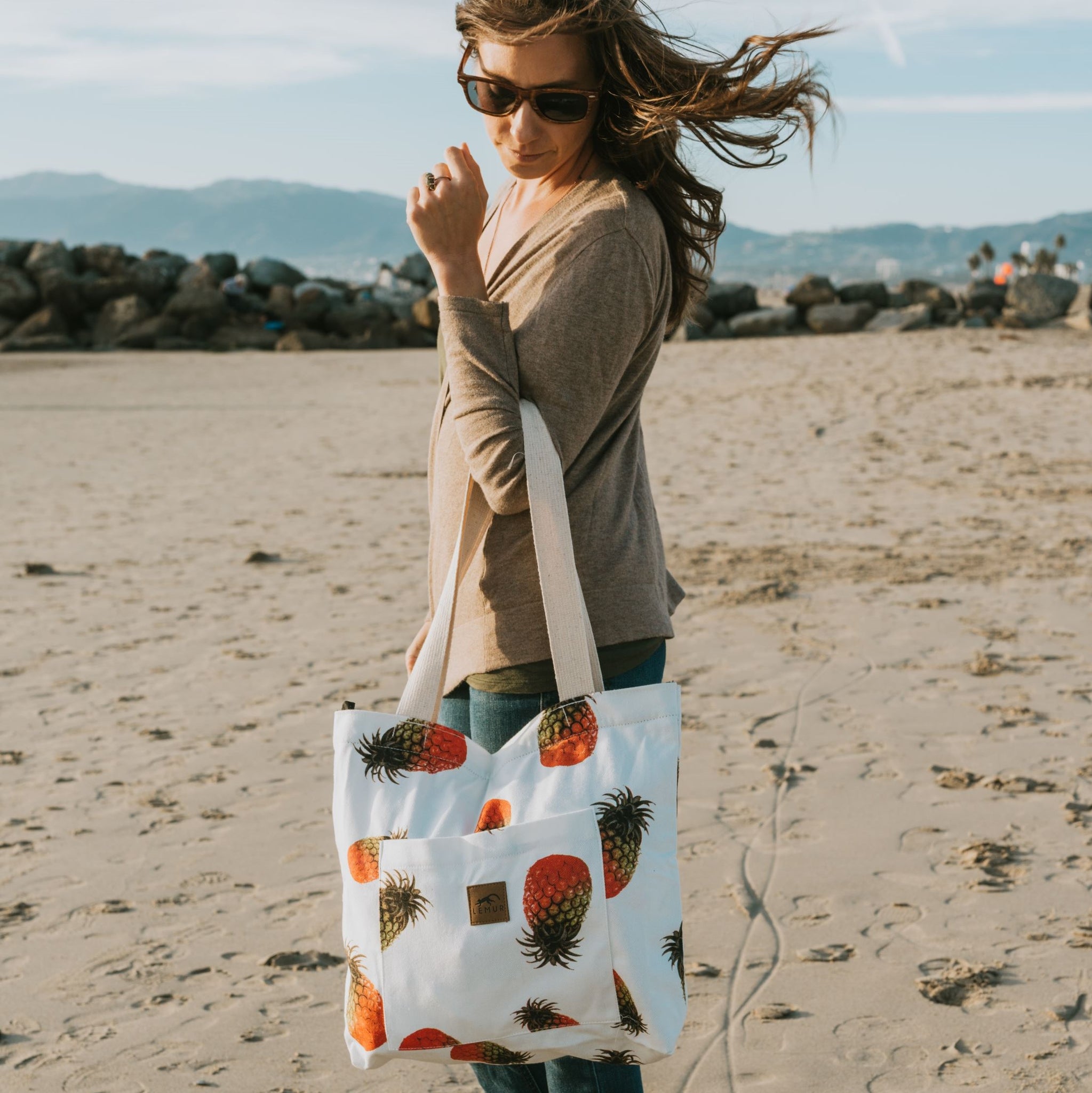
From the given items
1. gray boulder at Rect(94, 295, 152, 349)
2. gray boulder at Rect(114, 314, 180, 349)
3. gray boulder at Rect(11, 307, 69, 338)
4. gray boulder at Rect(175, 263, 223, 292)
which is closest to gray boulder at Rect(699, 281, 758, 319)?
gray boulder at Rect(175, 263, 223, 292)

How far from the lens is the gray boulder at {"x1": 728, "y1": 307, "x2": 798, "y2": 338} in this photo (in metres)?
26.2

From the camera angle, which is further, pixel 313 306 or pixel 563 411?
pixel 313 306

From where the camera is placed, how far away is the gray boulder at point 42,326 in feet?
91.1

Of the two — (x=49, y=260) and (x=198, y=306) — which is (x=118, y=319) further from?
(x=49, y=260)

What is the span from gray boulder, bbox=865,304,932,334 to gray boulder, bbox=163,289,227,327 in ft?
48.3

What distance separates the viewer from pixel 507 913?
1398 millimetres

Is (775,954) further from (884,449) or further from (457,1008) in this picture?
(884,449)

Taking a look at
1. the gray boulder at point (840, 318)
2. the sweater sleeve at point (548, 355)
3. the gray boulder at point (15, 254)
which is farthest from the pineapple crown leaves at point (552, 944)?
the gray boulder at point (15, 254)

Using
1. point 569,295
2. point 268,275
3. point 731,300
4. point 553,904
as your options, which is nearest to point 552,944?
point 553,904

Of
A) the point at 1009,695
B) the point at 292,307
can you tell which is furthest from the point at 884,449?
the point at 292,307

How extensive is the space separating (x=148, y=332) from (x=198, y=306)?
54.0 inches

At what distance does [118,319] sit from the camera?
28359 millimetres

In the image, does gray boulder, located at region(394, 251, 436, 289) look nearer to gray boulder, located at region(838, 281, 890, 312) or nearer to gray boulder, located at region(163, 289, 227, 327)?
gray boulder, located at region(163, 289, 227, 327)

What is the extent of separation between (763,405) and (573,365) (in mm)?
13372
